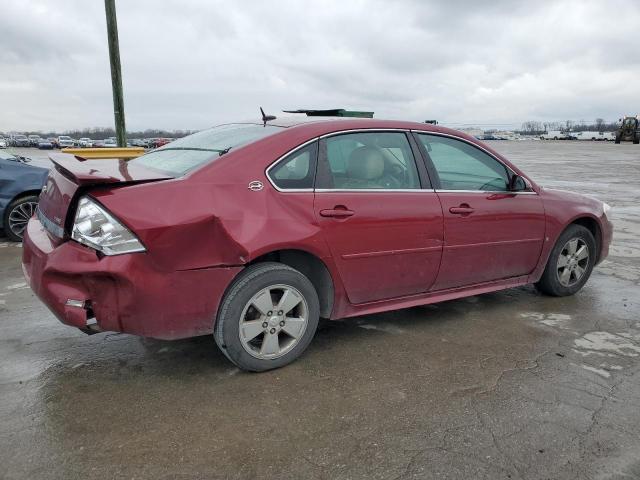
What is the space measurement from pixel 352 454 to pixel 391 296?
1.47m

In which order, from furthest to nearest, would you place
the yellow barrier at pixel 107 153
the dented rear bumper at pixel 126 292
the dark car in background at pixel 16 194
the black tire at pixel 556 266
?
the yellow barrier at pixel 107 153
the dark car in background at pixel 16 194
the black tire at pixel 556 266
the dented rear bumper at pixel 126 292

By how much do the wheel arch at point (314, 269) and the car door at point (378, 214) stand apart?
0.10 metres

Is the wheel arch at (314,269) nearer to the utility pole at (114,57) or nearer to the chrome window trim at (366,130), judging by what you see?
the chrome window trim at (366,130)

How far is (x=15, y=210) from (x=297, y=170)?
5574 millimetres

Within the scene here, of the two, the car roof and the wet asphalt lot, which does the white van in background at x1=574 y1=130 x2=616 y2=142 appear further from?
the wet asphalt lot

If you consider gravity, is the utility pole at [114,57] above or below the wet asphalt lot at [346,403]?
above

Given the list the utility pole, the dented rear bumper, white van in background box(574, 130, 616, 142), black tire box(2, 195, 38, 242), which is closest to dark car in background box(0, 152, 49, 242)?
black tire box(2, 195, 38, 242)

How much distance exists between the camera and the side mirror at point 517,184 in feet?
14.3

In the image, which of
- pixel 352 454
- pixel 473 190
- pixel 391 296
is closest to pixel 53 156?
A: pixel 391 296

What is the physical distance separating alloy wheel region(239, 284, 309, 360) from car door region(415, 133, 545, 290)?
120cm

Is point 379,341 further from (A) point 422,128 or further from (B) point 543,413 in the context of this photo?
(A) point 422,128

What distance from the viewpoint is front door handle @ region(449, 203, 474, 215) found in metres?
3.93

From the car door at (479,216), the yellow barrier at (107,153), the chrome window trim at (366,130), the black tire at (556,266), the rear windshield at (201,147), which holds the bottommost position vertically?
the black tire at (556,266)

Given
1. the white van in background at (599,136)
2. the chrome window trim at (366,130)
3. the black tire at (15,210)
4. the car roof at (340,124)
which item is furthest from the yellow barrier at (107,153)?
the white van in background at (599,136)
